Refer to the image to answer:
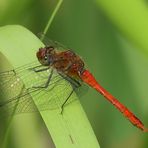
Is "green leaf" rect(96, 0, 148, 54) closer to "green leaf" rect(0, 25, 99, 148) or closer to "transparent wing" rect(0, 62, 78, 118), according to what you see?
"green leaf" rect(0, 25, 99, 148)

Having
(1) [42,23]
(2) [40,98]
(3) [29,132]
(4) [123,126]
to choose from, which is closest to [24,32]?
(2) [40,98]

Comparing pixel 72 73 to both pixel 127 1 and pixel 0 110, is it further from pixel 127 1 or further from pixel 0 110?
pixel 127 1

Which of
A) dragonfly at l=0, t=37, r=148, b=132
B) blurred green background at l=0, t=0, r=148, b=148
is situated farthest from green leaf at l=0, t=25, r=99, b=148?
blurred green background at l=0, t=0, r=148, b=148

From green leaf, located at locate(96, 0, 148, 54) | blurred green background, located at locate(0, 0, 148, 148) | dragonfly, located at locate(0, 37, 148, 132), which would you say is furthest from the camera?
blurred green background, located at locate(0, 0, 148, 148)

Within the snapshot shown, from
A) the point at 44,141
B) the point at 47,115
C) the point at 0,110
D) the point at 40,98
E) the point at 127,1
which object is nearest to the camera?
the point at 127,1

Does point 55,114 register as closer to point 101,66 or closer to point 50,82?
point 50,82

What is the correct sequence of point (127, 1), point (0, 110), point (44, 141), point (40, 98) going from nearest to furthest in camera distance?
point (127, 1) < point (40, 98) < point (0, 110) < point (44, 141)

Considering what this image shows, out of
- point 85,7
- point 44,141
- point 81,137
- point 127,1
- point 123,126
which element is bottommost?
point 44,141
